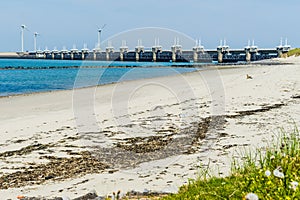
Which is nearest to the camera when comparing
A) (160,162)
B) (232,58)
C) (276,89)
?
(160,162)

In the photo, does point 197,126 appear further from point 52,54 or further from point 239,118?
point 52,54

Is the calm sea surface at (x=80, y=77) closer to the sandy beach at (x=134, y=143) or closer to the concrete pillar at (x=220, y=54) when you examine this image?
the sandy beach at (x=134, y=143)

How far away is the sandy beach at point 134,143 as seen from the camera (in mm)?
5082

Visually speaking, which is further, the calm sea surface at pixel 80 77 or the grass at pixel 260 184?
the calm sea surface at pixel 80 77

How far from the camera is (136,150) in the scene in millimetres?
6711

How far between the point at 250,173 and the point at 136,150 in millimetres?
3398

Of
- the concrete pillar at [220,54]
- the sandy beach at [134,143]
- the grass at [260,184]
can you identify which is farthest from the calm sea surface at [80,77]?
the concrete pillar at [220,54]

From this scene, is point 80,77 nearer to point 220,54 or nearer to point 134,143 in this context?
point 134,143

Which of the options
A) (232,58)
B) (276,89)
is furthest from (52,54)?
(276,89)

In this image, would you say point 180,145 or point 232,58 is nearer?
point 180,145

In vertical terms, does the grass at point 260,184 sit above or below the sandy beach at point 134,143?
above

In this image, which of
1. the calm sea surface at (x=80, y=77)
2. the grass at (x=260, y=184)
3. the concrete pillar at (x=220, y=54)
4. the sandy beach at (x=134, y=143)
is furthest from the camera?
the concrete pillar at (x=220, y=54)

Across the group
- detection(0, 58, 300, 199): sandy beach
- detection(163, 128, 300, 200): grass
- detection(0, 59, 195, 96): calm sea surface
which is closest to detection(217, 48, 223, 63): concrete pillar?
detection(0, 59, 195, 96): calm sea surface

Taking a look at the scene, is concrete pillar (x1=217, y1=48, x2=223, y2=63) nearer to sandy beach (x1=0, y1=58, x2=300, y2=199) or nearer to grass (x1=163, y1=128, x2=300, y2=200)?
sandy beach (x1=0, y1=58, x2=300, y2=199)
